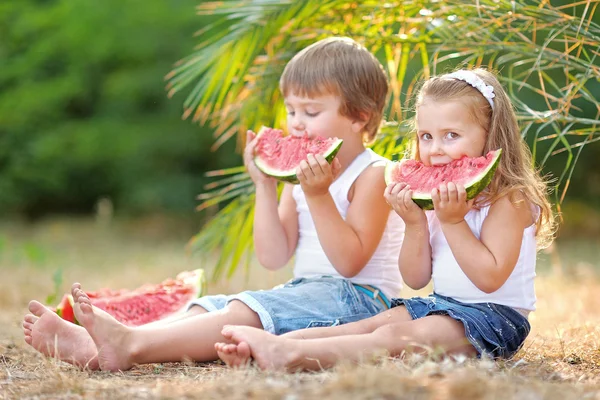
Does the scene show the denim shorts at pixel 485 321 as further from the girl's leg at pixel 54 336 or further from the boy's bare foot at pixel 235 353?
the girl's leg at pixel 54 336

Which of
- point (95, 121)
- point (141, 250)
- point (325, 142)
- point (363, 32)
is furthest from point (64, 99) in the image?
point (325, 142)

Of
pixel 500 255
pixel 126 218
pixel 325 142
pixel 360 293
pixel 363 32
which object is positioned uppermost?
pixel 363 32

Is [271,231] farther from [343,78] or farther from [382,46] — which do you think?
[382,46]

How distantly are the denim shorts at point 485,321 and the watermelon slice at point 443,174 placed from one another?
0.34 meters

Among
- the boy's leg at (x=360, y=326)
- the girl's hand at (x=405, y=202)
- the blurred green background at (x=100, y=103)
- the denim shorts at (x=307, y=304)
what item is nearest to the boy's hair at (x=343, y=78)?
the girl's hand at (x=405, y=202)

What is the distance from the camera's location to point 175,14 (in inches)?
399

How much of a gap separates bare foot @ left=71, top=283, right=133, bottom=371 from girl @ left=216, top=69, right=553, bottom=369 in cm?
37

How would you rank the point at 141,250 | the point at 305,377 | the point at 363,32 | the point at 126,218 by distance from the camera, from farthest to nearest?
1. the point at 126,218
2. the point at 141,250
3. the point at 363,32
4. the point at 305,377

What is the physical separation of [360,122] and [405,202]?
0.65 meters

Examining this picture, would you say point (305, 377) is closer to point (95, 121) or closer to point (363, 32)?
point (363, 32)

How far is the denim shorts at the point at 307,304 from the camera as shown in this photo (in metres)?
2.74

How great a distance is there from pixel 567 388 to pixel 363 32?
7.54 ft

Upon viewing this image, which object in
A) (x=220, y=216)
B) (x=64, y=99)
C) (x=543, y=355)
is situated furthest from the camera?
(x=64, y=99)

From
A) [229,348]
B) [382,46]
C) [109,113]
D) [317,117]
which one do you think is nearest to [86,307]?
[229,348]
